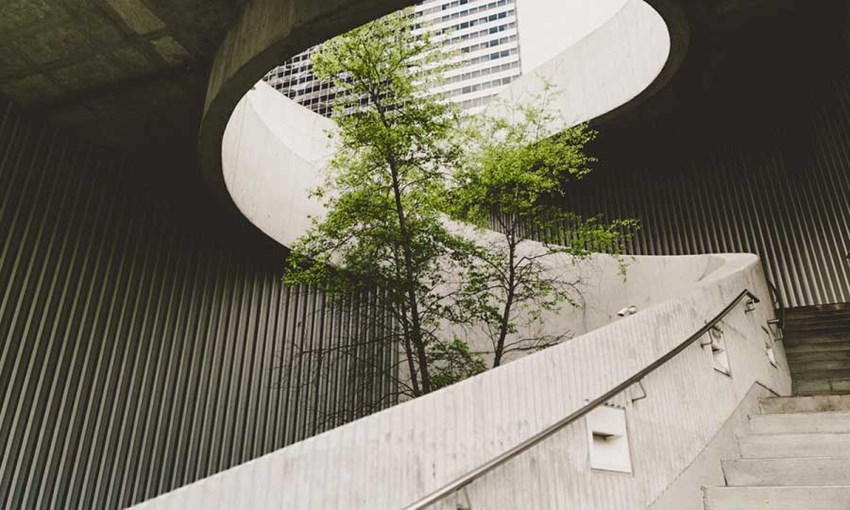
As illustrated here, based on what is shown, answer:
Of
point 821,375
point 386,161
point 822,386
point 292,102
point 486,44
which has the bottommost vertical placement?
point 822,386

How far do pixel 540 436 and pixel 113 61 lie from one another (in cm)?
499

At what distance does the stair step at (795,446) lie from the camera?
3229 mm

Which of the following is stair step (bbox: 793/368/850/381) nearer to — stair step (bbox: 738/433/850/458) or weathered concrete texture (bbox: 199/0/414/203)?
stair step (bbox: 738/433/850/458)

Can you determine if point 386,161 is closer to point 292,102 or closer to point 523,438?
point 523,438

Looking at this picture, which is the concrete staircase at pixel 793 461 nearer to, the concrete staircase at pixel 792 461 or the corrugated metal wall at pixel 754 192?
the concrete staircase at pixel 792 461

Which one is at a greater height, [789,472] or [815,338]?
[815,338]

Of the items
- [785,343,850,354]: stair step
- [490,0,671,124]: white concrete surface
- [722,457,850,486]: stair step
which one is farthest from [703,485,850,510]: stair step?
[490,0,671,124]: white concrete surface

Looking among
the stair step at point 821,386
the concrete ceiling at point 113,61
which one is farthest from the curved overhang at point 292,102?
the stair step at point 821,386

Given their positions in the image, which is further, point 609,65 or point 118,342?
point 609,65

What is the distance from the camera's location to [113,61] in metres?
5.15

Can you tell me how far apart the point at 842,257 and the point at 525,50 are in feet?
241

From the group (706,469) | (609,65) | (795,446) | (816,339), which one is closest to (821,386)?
(816,339)

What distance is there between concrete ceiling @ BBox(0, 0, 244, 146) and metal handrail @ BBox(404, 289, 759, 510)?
13.6 feet

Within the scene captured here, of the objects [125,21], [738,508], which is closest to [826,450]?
[738,508]
